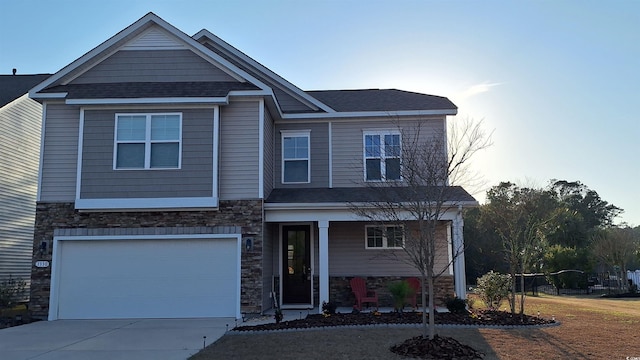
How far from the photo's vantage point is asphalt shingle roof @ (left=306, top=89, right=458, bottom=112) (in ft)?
47.7

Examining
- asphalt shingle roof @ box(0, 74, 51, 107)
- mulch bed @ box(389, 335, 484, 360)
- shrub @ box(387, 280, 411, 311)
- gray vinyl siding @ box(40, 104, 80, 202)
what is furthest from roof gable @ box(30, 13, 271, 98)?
mulch bed @ box(389, 335, 484, 360)

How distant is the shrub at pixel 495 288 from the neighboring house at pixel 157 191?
833mm

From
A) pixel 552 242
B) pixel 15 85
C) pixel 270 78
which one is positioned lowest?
pixel 552 242

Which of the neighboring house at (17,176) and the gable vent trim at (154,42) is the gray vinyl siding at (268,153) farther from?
the neighboring house at (17,176)

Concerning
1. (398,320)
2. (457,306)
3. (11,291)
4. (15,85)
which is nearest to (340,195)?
(398,320)

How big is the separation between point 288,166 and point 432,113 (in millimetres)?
4428

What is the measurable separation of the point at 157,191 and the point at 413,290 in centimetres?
663

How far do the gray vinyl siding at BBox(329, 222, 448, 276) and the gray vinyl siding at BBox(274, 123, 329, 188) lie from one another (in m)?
1.38

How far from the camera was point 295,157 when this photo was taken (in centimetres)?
1449

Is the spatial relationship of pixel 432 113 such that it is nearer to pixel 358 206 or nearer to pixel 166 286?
pixel 358 206

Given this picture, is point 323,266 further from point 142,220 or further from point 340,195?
point 142,220

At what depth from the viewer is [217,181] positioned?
1182cm

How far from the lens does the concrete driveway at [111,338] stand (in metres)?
7.76

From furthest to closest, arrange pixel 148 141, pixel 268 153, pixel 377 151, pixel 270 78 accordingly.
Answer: pixel 270 78, pixel 377 151, pixel 268 153, pixel 148 141
